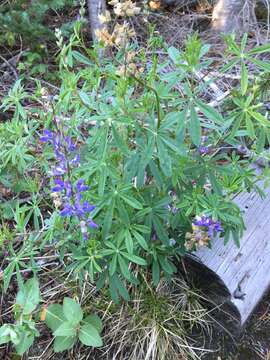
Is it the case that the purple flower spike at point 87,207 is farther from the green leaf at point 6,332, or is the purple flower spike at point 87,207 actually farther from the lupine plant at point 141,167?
the green leaf at point 6,332

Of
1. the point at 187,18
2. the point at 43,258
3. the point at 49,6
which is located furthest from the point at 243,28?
the point at 43,258

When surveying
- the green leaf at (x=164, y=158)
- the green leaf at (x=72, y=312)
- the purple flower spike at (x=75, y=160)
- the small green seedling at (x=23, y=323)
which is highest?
the green leaf at (x=164, y=158)

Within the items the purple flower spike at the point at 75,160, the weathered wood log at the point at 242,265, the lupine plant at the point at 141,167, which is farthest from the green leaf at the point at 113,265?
the weathered wood log at the point at 242,265

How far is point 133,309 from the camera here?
2.01 meters

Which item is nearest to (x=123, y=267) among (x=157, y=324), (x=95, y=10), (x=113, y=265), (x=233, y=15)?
(x=113, y=265)

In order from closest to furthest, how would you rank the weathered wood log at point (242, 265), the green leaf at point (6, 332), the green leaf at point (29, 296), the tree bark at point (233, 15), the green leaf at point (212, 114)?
the green leaf at point (212, 114) → the green leaf at point (6, 332) → the green leaf at point (29, 296) → the weathered wood log at point (242, 265) → the tree bark at point (233, 15)

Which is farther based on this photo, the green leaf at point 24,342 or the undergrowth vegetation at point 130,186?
the green leaf at point 24,342

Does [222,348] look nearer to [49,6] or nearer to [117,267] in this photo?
[117,267]

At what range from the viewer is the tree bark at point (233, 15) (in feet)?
10.4

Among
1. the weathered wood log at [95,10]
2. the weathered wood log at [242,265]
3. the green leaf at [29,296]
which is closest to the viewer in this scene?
the green leaf at [29,296]

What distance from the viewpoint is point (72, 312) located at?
1.85 m

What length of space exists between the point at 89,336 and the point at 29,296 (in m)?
0.26

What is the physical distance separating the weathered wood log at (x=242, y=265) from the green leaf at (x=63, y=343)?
1.73ft

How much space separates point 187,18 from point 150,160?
2195mm
